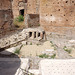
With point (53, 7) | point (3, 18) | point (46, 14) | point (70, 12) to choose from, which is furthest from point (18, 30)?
point (70, 12)

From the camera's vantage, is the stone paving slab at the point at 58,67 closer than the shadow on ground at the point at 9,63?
Yes

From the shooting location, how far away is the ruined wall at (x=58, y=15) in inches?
361

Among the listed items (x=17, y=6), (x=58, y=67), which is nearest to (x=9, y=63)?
(x=58, y=67)

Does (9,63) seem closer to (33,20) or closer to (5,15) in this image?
(5,15)

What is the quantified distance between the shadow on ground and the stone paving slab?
Result: 1461 millimetres

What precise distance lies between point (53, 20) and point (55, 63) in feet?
15.8

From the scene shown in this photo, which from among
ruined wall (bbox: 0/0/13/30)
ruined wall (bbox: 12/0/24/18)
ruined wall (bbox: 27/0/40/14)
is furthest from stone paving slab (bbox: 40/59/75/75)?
ruined wall (bbox: 12/0/24/18)

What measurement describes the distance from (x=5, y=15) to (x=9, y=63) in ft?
15.1

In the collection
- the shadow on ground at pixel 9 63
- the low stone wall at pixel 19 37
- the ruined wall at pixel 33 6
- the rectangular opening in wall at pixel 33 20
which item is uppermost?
the ruined wall at pixel 33 6

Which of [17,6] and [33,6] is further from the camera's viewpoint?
[17,6]

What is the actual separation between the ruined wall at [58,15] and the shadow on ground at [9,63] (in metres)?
4.62

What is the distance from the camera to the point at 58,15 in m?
9.55

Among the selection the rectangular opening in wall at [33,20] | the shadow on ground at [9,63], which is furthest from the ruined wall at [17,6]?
the shadow on ground at [9,63]

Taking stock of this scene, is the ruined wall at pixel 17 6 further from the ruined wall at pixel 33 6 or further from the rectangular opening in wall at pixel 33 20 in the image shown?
the rectangular opening in wall at pixel 33 20
